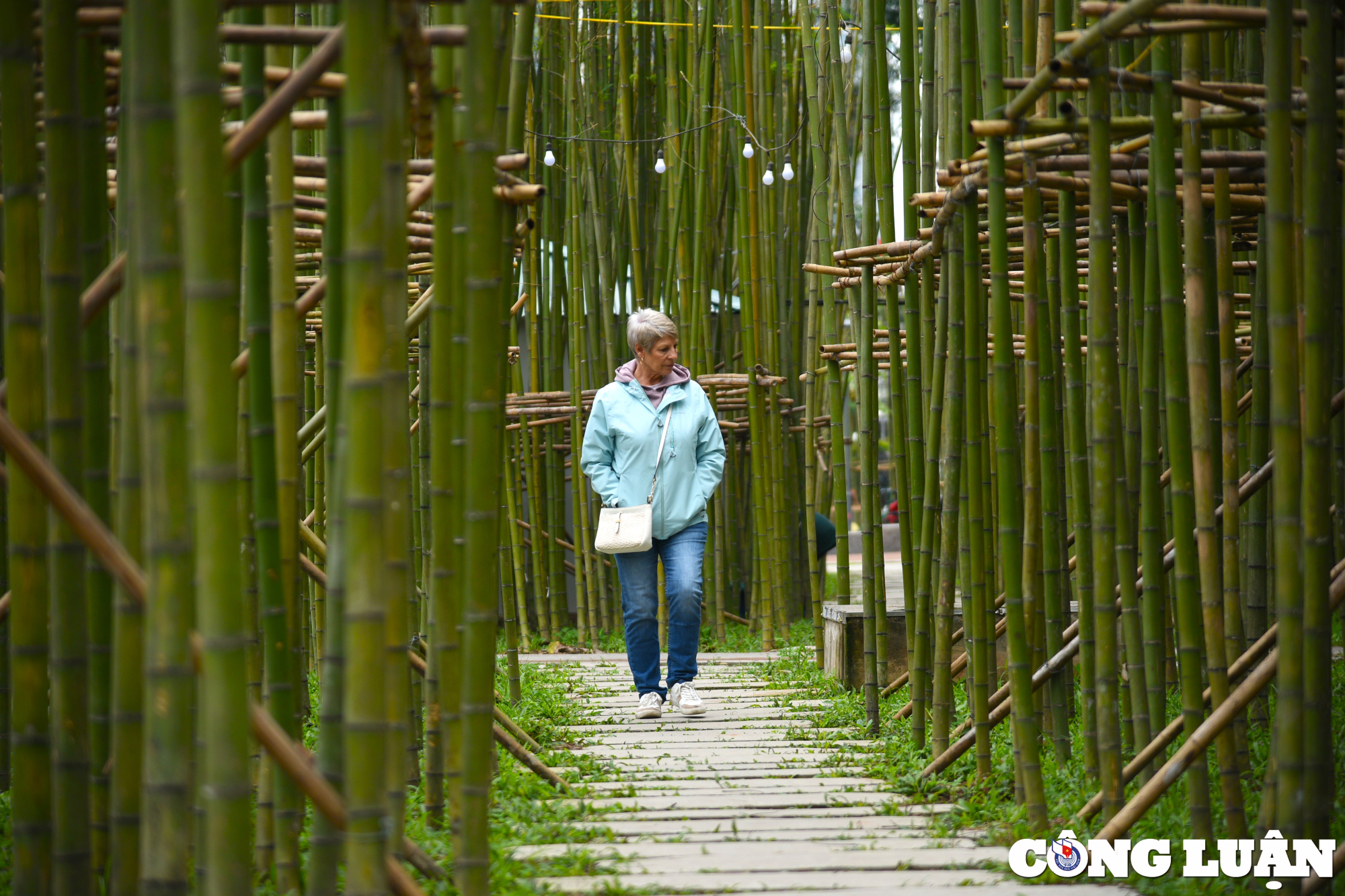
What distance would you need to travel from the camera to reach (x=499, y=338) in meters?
1.54

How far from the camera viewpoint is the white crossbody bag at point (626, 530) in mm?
3191

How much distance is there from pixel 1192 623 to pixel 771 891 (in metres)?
0.74

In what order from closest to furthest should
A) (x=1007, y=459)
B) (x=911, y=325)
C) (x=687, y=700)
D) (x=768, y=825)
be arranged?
(x=1007, y=459)
(x=768, y=825)
(x=911, y=325)
(x=687, y=700)

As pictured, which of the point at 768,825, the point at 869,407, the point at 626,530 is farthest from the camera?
the point at 626,530

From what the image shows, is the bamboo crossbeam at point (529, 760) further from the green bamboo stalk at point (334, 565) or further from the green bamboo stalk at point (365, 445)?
the green bamboo stalk at point (365, 445)

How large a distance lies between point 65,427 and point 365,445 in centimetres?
48

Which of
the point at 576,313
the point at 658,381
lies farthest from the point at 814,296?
the point at 658,381

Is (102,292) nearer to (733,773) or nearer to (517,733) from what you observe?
(517,733)

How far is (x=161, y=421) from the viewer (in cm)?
106

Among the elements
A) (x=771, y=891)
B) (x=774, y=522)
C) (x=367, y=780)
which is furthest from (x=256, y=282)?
(x=774, y=522)

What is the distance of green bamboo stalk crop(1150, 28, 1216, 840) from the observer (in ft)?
5.61

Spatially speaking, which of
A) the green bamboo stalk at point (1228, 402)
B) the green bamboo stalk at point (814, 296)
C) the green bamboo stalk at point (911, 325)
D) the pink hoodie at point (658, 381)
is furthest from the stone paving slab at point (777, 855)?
the green bamboo stalk at point (814, 296)

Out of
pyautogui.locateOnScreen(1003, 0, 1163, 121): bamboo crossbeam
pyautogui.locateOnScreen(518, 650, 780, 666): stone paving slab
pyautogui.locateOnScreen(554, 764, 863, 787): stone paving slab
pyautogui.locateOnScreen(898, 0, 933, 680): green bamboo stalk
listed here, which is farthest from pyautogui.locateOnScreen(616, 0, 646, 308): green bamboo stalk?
pyautogui.locateOnScreen(1003, 0, 1163, 121): bamboo crossbeam

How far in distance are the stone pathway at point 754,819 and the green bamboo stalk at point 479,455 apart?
305 mm
